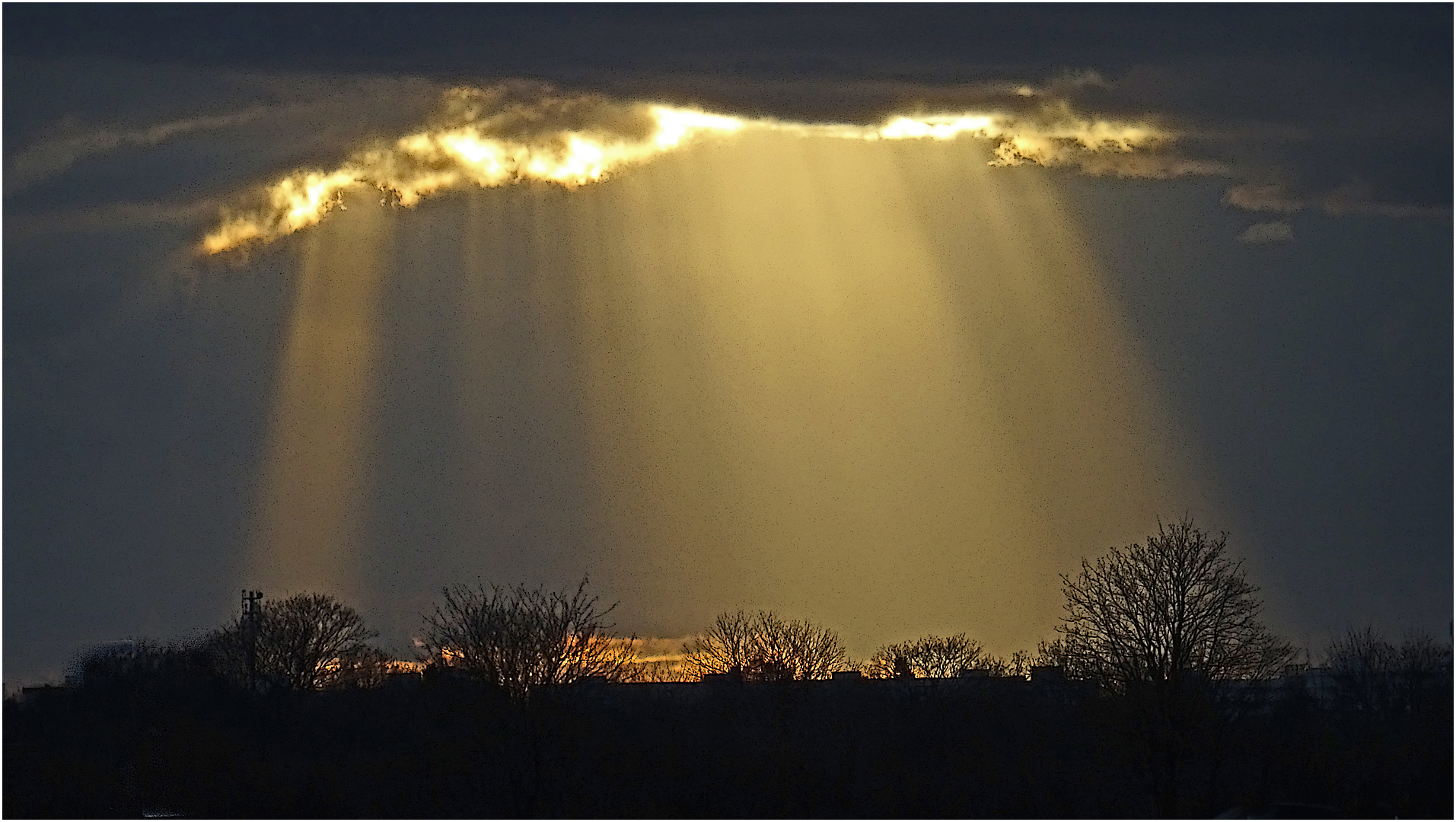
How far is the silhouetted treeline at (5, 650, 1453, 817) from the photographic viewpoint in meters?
52.0

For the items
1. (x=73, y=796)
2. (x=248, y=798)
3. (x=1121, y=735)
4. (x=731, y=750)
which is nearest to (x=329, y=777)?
(x=248, y=798)

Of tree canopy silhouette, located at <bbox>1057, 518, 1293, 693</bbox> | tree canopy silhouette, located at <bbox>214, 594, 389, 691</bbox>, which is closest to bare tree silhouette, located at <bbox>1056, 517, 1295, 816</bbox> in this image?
tree canopy silhouette, located at <bbox>1057, 518, 1293, 693</bbox>

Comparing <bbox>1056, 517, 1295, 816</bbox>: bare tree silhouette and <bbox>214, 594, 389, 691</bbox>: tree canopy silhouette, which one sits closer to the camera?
<bbox>1056, 517, 1295, 816</bbox>: bare tree silhouette

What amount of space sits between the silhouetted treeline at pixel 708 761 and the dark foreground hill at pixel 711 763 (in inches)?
4.1

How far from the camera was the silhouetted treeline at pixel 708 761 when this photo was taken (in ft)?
171

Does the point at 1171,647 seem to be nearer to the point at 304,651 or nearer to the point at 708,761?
the point at 708,761

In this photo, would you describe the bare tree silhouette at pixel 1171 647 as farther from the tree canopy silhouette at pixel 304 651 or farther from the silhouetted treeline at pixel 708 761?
the tree canopy silhouette at pixel 304 651

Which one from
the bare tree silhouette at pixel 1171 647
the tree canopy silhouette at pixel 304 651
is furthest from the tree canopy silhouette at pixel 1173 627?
the tree canopy silhouette at pixel 304 651

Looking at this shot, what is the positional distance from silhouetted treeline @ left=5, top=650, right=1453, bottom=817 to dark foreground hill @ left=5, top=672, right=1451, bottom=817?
0.10 metres

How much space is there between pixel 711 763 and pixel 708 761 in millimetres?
216

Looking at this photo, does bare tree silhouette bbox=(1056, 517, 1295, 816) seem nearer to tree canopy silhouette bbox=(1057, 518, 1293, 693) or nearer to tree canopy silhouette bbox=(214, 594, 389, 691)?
tree canopy silhouette bbox=(1057, 518, 1293, 693)

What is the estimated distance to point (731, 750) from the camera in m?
60.5

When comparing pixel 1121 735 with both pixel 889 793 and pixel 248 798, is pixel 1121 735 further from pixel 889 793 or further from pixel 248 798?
pixel 248 798

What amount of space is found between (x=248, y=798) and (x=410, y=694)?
12.4 metres
